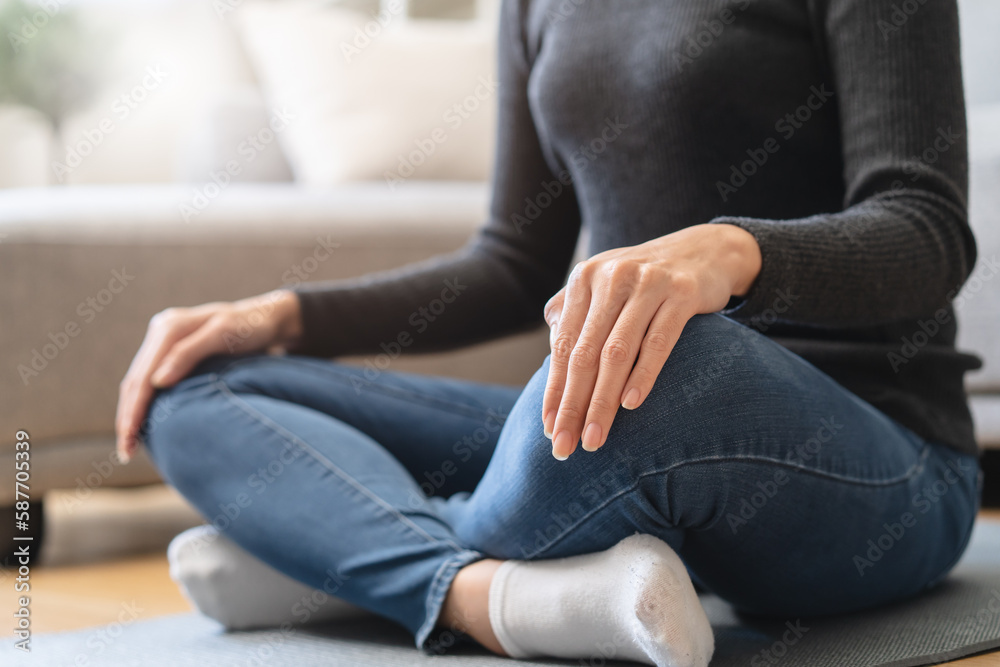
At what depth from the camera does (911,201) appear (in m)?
0.61

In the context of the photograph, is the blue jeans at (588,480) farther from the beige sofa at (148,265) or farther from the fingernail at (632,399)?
the beige sofa at (148,265)

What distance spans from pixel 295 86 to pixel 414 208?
546 mm

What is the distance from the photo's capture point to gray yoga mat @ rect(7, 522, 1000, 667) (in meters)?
0.60

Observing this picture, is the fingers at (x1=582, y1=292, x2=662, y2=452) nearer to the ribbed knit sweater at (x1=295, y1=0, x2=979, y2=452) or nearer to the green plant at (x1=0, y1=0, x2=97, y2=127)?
the ribbed knit sweater at (x1=295, y1=0, x2=979, y2=452)

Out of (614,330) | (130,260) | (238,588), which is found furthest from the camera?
(130,260)

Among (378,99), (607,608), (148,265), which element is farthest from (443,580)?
(378,99)

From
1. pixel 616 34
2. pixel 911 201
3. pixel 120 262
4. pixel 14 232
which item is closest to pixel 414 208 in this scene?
pixel 120 262

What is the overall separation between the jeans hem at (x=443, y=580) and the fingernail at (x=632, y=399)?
0.62 feet

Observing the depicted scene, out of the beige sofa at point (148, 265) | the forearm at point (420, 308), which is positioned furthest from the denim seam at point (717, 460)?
the beige sofa at point (148, 265)

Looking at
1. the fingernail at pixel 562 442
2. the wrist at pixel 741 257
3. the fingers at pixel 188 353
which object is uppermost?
the wrist at pixel 741 257

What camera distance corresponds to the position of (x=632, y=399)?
0.50 m

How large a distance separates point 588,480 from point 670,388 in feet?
0.24

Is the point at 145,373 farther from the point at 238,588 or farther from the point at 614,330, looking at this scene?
the point at 614,330

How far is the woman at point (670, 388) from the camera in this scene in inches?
20.6
